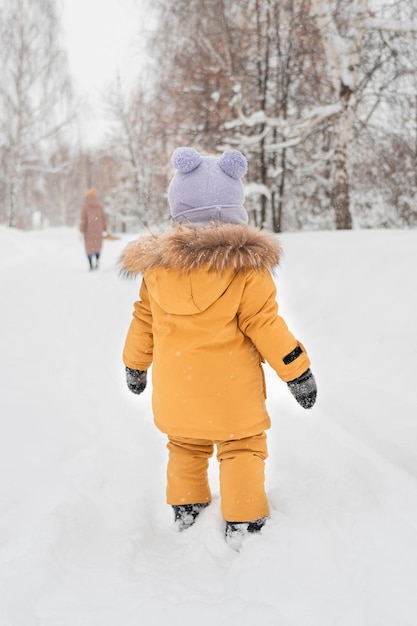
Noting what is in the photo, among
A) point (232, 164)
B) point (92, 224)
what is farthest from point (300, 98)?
point (232, 164)

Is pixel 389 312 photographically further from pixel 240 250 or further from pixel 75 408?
pixel 75 408

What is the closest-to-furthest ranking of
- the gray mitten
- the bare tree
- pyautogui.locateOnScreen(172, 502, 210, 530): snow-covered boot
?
1. pyautogui.locateOnScreen(172, 502, 210, 530): snow-covered boot
2. the gray mitten
3. the bare tree

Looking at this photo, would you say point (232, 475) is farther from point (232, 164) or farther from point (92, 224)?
point (92, 224)

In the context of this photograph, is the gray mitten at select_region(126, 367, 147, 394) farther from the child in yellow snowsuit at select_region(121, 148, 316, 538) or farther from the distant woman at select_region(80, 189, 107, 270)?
the distant woman at select_region(80, 189, 107, 270)

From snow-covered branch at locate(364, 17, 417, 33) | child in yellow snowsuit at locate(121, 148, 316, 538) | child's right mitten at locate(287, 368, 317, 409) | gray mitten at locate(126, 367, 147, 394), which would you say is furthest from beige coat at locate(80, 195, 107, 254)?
child's right mitten at locate(287, 368, 317, 409)

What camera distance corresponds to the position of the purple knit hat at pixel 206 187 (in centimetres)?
197

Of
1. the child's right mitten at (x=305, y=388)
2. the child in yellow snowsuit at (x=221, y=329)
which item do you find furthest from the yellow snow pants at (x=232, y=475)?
the child's right mitten at (x=305, y=388)

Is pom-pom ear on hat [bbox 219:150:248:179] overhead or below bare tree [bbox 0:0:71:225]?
below

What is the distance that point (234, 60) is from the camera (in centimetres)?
952

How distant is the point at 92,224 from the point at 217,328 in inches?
383

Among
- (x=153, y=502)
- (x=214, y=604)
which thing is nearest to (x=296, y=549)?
(x=214, y=604)

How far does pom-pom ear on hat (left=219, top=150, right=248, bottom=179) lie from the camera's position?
1.99 m

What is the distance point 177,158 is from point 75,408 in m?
2.07

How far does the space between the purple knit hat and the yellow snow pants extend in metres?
0.92
